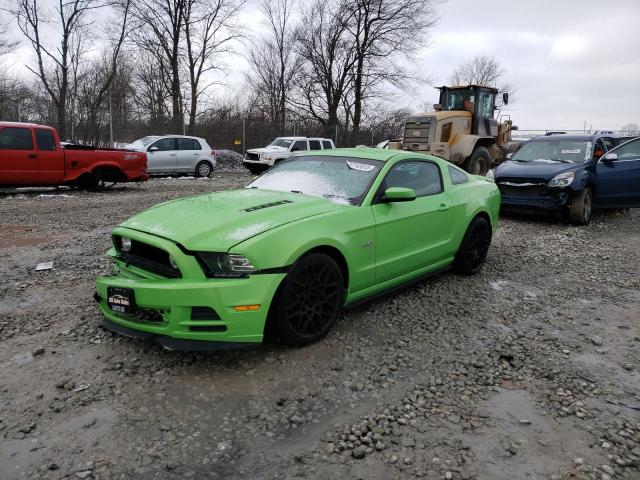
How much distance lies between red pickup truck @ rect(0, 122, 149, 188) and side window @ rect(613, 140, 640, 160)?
11075 mm

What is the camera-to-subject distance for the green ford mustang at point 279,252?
3197mm

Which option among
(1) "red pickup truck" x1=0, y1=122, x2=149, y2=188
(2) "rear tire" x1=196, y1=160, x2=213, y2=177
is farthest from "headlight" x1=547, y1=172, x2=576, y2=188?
(2) "rear tire" x1=196, y1=160, x2=213, y2=177

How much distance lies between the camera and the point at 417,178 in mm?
4953

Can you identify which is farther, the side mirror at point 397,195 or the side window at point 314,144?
the side window at point 314,144

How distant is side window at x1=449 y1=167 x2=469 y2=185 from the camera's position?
554 centimetres

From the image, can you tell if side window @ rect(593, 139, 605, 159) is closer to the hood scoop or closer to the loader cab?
the loader cab

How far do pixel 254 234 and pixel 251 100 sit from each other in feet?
113

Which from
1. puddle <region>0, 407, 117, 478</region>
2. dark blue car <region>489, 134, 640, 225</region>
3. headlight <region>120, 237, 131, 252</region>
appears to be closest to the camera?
puddle <region>0, 407, 117, 478</region>

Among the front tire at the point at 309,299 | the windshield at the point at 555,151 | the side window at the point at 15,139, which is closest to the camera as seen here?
the front tire at the point at 309,299

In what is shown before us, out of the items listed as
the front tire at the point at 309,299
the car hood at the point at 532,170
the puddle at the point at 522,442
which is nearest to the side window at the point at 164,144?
the car hood at the point at 532,170

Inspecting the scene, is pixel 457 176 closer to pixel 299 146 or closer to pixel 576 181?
pixel 576 181

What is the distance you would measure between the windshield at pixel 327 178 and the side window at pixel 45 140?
8.39 meters

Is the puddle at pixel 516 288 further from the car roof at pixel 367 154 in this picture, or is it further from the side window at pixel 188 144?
the side window at pixel 188 144

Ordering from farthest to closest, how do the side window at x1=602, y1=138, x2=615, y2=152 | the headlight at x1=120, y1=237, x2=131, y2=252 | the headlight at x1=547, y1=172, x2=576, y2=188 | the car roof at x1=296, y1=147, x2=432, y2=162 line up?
the side window at x1=602, y1=138, x2=615, y2=152, the headlight at x1=547, y1=172, x2=576, y2=188, the car roof at x1=296, y1=147, x2=432, y2=162, the headlight at x1=120, y1=237, x2=131, y2=252
